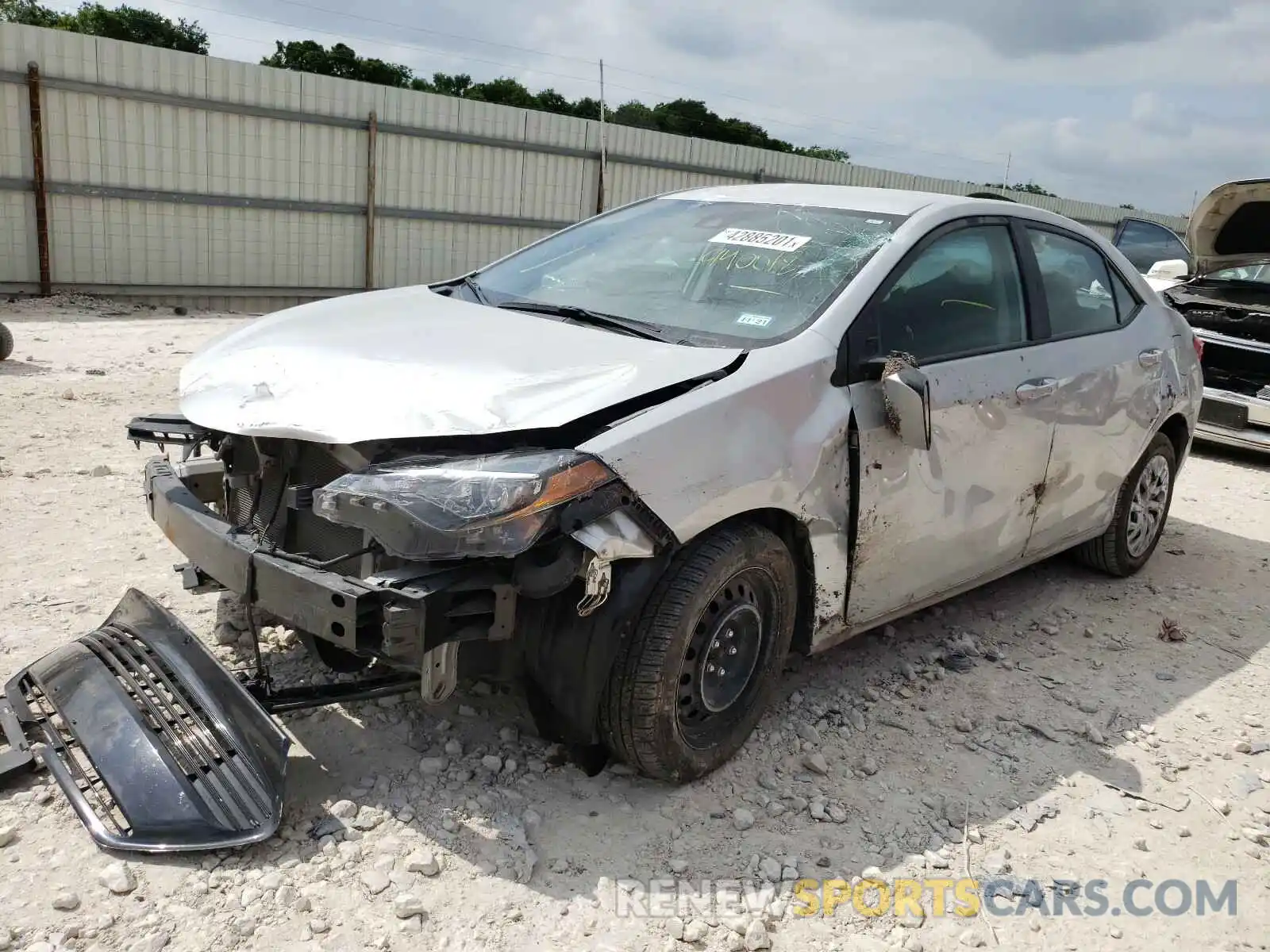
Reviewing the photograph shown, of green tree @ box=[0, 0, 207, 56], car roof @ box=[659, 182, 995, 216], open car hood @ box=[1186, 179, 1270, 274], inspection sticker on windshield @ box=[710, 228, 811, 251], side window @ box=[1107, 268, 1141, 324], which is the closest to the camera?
inspection sticker on windshield @ box=[710, 228, 811, 251]

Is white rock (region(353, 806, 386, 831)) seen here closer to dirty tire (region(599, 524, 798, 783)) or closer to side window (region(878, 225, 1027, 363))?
dirty tire (region(599, 524, 798, 783))

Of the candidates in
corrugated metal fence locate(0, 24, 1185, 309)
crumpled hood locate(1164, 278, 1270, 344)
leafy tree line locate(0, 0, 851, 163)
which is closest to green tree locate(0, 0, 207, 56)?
leafy tree line locate(0, 0, 851, 163)

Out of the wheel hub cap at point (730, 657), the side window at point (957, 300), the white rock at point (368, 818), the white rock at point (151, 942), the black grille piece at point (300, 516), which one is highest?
the side window at point (957, 300)

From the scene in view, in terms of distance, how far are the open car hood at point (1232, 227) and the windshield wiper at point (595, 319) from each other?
6.31 metres

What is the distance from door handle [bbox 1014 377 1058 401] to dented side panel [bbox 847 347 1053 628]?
0.03m

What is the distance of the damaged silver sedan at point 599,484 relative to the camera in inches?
102

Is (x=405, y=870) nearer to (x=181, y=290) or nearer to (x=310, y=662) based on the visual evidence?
(x=310, y=662)

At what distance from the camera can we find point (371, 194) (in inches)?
534

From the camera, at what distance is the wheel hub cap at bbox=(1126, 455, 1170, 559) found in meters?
5.13


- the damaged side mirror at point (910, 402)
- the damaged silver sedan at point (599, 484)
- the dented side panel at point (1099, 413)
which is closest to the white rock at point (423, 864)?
the damaged silver sedan at point (599, 484)

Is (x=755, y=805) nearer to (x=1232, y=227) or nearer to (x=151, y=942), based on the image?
(x=151, y=942)

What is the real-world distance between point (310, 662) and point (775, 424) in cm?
Answer: 183

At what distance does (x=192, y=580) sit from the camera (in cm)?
334

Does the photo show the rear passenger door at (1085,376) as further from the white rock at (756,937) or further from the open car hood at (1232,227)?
the open car hood at (1232,227)
